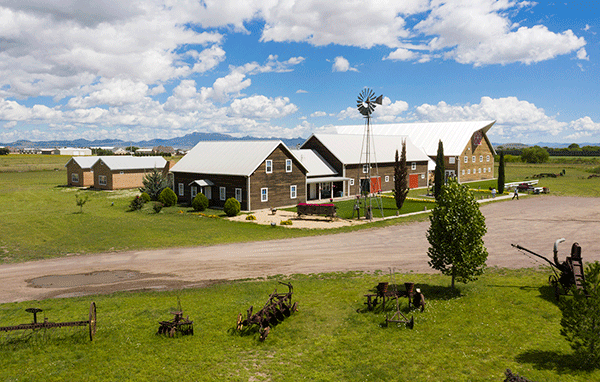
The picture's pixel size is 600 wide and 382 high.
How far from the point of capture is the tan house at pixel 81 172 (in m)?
69.9

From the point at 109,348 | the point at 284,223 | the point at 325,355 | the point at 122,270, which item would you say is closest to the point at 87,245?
the point at 122,270

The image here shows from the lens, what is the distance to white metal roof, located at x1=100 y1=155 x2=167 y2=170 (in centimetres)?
6598

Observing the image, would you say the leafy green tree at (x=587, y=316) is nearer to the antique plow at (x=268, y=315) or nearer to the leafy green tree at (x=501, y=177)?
the antique plow at (x=268, y=315)

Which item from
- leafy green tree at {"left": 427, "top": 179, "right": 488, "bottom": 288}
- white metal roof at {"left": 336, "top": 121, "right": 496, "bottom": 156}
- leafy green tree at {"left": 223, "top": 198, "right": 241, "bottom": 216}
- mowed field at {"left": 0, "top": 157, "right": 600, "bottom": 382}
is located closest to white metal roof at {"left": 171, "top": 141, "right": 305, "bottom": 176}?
leafy green tree at {"left": 223, "top": 198, "right": 241, "bottom": 216}

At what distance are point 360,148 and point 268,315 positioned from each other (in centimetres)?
5007

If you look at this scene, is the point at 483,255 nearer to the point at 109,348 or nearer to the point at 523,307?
the point at 523,307

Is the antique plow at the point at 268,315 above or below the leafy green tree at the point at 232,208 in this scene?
below

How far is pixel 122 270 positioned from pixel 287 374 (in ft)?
49.5

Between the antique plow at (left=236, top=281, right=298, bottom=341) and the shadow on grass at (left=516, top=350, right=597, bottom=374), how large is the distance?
739 centimetres

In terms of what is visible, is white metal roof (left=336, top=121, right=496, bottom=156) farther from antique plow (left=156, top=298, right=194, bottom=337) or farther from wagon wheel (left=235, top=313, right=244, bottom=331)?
antique plow (left=156, top=298, right=194, bottom=337)

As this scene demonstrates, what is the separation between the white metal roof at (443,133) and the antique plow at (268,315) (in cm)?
6739

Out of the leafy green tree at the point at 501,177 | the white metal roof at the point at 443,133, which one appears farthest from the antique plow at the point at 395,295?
the white metal roof at the point at 443,133

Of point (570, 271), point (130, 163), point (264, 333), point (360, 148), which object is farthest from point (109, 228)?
point (360, 148)

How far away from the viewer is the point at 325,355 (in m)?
11.5
